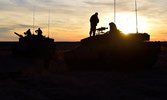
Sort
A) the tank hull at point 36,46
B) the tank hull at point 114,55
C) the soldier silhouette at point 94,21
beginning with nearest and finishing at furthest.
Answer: the tank hull at point 114,55 < the soldier silhouette at point 94,21 < the tank hull at point 36,46

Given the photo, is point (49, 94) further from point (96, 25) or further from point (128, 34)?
point (96, 25)

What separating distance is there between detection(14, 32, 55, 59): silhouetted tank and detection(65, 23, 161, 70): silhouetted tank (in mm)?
6901

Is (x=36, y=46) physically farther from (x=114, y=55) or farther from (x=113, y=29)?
(x=114, y=55)

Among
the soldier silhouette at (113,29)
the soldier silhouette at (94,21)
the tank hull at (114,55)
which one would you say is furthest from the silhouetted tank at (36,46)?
the soldier silhouette at (113,29)

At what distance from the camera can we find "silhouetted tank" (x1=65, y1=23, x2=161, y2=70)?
976 cm

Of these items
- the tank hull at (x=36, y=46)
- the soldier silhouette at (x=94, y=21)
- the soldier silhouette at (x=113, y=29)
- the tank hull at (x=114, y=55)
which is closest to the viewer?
the tank hull at (x=114, y=55)

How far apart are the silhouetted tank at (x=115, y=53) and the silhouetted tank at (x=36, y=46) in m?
6.90

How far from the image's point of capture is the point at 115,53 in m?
9.88

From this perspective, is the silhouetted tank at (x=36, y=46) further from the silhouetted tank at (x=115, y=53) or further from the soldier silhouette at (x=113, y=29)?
the soldier silhouette at (x=113, y=29)

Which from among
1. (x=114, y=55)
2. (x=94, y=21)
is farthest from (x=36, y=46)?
(x=114, y=55)

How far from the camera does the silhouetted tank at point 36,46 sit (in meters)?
18.0

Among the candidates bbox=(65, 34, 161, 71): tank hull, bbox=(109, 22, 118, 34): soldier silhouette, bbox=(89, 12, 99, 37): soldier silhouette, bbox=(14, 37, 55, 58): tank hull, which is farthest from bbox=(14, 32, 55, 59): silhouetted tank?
bbox=(109, 22, 118, 34): soldier silhouette

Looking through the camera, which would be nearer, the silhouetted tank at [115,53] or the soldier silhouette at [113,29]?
the silhouetted tank at [115,53]

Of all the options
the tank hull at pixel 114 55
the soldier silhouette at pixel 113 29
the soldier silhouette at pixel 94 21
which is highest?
the soldier silhouette at pixel 94 21
